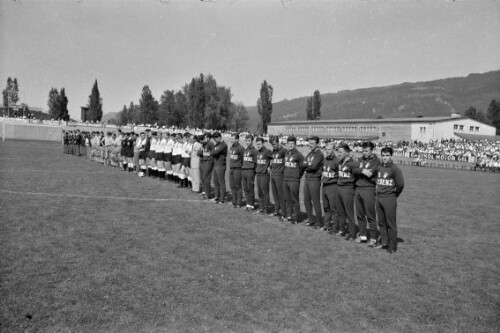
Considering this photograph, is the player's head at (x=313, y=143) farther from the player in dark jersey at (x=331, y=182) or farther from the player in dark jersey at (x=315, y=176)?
the player in dark jersey at (x=331, y=182)

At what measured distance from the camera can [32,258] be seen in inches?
244

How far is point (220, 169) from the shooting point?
12609mm

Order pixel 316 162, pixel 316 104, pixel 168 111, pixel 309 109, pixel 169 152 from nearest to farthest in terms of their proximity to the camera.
A: pixel 316 162, pixel 169 152, pixel 316 104, pixel 309 109, pixel 168 111

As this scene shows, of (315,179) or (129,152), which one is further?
(129,152)

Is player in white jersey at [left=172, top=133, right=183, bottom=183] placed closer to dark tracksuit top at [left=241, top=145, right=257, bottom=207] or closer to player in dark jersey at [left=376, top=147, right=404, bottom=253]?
dark tracksuit top at [left=241, top=145, right=257, bottom=207]

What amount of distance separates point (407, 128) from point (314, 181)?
61.3 m

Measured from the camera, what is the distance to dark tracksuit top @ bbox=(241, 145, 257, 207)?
1139 centimetres

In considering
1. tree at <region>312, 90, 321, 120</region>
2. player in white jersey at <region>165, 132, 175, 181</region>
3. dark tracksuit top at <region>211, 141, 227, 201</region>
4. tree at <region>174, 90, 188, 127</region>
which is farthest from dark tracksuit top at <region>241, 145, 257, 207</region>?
tree at <region>174, 90, 188, 127</region>

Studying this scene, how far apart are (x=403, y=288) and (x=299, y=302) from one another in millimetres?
1756

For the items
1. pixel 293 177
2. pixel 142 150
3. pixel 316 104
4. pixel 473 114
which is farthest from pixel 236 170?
pixel 473 114

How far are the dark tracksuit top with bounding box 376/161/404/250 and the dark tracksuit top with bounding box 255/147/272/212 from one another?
3.71 meters

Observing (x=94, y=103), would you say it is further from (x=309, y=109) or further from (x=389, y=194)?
(x=389, y=194)

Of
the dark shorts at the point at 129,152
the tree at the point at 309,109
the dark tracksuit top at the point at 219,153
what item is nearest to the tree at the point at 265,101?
the tree at the point at 309,109

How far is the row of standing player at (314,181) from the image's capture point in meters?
7.93
